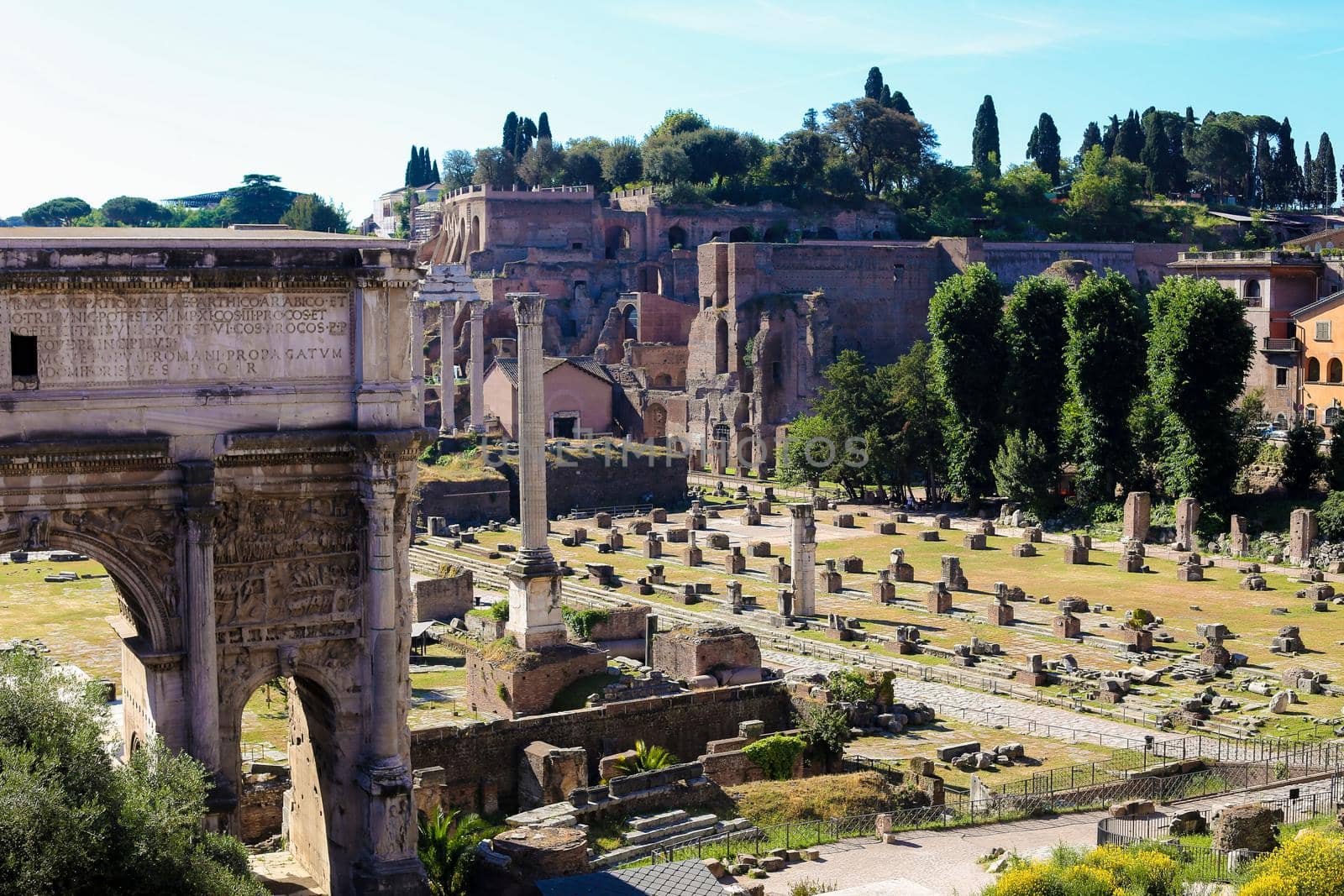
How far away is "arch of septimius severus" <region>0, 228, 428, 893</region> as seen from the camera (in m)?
15.5

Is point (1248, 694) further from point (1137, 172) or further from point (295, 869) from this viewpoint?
point (1137, 172)

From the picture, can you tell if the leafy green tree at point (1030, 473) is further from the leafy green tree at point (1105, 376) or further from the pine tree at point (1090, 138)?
the pine tree at point (1090, 138)

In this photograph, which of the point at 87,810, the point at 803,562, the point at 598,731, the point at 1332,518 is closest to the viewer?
the point at 87,810

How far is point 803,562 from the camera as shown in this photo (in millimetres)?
38250

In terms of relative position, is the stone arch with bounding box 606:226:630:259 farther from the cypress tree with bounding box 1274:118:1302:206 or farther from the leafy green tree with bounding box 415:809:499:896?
the leafy green tree with bounding box 415:809:499:896

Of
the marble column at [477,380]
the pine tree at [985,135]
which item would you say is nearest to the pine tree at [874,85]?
the pine tree at [985,135]

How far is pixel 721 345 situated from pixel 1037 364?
2331cm

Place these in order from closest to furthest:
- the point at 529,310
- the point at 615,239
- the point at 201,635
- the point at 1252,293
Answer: the point at 201,635, the point at 529,310, the point at 1252,293, the point at 615,239

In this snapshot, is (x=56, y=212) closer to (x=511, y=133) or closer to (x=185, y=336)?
(x=511, y=133)

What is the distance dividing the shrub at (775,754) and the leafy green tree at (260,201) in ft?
315

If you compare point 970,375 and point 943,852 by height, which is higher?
point 970,375

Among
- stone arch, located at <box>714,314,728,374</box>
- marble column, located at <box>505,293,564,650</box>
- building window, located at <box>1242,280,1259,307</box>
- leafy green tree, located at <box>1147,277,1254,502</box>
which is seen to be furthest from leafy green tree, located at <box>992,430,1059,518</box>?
marble column, located at <box>505,293,564,650</box>

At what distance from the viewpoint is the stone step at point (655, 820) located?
68.0 feet

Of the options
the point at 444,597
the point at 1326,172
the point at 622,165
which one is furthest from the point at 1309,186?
the point at 444,597
